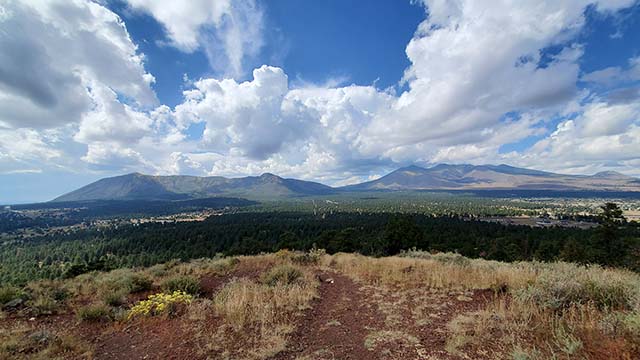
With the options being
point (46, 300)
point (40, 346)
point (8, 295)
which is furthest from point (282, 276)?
point (8, 295)

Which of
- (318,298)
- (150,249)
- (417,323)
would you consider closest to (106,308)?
(318,298)

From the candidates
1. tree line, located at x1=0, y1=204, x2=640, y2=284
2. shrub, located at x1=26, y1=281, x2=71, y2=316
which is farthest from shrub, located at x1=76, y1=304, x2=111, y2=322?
tree line, located at x1=0, y1=204, x2=640, y2=284

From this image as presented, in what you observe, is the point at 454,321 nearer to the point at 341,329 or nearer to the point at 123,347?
the point at 341,329

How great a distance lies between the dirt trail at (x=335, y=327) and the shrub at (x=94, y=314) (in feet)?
15.7

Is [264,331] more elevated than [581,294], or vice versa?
[581,294]

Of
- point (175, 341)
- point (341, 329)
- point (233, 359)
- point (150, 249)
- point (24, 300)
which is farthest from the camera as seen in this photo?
point (150, 249)

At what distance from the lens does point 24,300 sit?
7.98 metres

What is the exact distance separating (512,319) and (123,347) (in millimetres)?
7334

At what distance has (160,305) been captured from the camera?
7199 millimetres

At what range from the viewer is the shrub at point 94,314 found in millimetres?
6840

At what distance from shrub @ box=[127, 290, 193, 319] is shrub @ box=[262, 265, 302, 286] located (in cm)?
246

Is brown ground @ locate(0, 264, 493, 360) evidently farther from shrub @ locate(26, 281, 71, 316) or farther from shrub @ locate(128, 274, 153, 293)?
shrub @ locate(128, 274, 153, 293)

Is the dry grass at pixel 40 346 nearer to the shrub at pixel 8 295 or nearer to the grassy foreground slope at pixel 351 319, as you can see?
the grassy foreground slope at pixel 351 319

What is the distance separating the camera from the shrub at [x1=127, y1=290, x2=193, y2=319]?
707 centimetres
